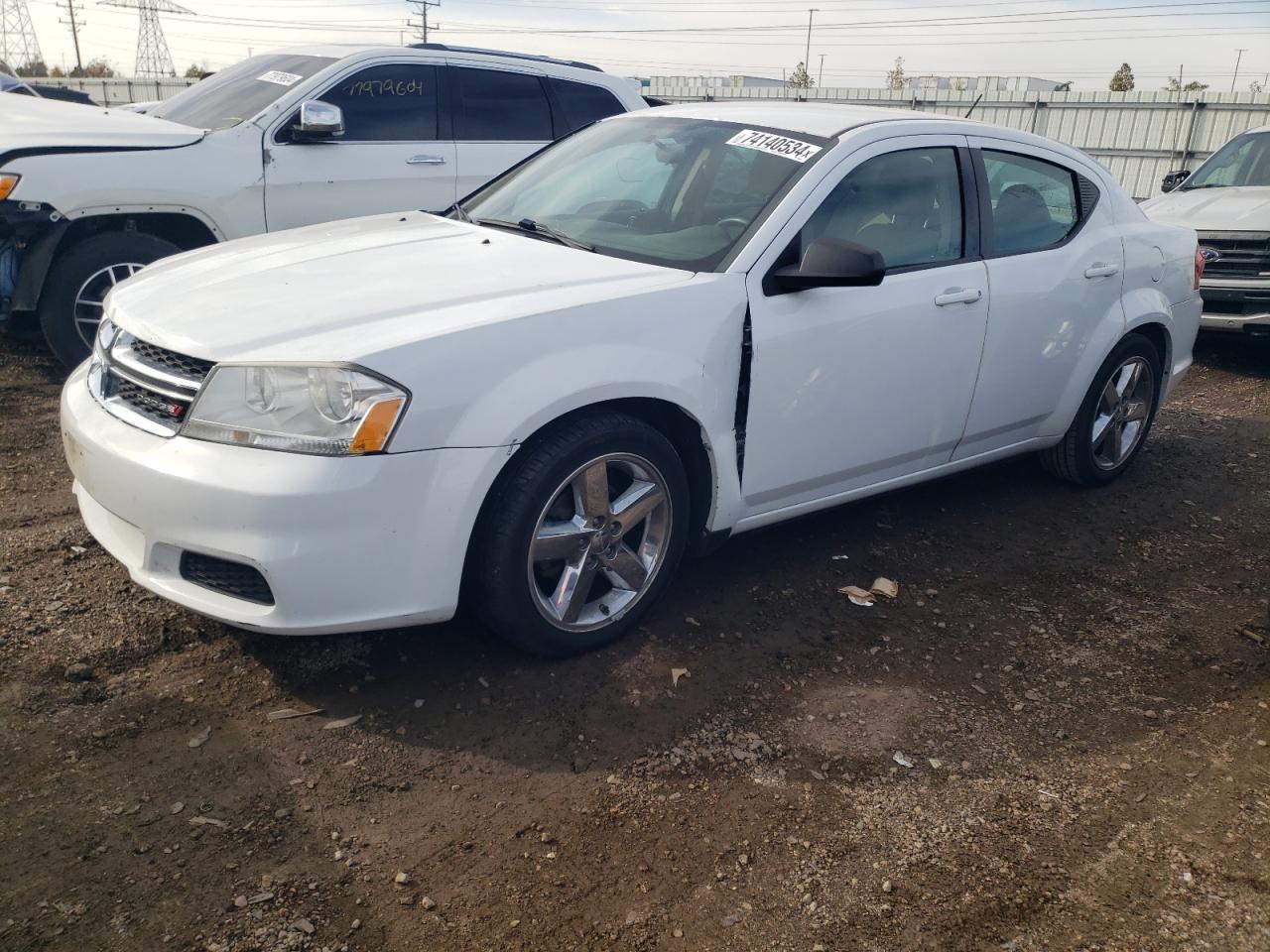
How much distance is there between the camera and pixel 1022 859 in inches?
104

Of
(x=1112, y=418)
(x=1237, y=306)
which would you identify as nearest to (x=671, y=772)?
(x=1112, y=418)

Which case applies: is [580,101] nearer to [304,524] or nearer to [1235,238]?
[1235,238]

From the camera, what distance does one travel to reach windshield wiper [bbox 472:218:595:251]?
375cm

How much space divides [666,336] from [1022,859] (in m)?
1.79

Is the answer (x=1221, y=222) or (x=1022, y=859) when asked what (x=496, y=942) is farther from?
(x=1221, y=222)

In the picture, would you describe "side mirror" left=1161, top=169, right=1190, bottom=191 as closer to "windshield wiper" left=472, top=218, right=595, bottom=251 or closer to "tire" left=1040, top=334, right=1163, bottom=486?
"tire" left=1040, top=334, right=1163, bottom=486

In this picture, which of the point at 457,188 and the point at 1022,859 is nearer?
the point at 1022,859

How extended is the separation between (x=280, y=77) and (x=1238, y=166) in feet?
26.6

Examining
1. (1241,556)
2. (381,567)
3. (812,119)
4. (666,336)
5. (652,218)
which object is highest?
(812,119)

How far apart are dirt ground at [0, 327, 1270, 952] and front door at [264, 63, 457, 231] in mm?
2816

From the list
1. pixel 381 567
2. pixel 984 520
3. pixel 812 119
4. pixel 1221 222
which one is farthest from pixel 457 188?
pixel 1221 222

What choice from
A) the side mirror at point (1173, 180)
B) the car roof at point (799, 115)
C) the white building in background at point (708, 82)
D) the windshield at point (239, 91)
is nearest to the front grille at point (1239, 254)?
the side mirror at point (1173, 180)

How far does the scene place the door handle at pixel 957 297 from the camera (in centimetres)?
402

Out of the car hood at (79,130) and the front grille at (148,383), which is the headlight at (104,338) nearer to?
the front grille at (148,383)
